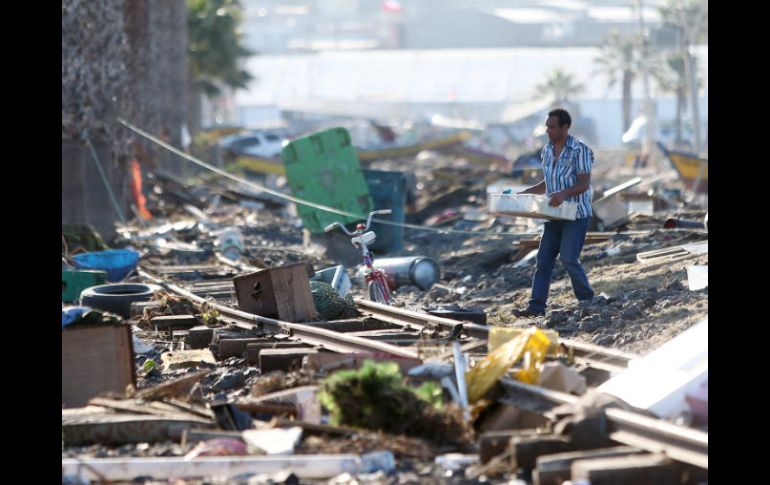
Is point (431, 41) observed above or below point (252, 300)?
above

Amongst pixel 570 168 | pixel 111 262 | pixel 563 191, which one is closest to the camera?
pixel 563 191

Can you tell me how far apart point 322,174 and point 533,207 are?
957 cm

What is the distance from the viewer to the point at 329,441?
6.88 metres

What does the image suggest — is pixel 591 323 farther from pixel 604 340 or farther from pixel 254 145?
pixel 254 145

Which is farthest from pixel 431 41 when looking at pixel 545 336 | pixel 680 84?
pixel 545 336

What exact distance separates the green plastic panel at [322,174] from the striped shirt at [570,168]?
9219 mm

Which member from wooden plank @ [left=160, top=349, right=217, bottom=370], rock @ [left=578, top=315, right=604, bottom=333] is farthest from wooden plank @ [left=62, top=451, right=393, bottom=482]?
rock @ [left=578, top=315, right=604, bottom=333]

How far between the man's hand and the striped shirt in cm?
16

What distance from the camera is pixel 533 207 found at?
456 inches

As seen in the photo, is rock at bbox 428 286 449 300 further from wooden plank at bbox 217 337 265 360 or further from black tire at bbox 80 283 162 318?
wooden plank at bbox 217 337 265 360

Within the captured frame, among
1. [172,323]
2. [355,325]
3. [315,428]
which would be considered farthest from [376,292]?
[315,428]
